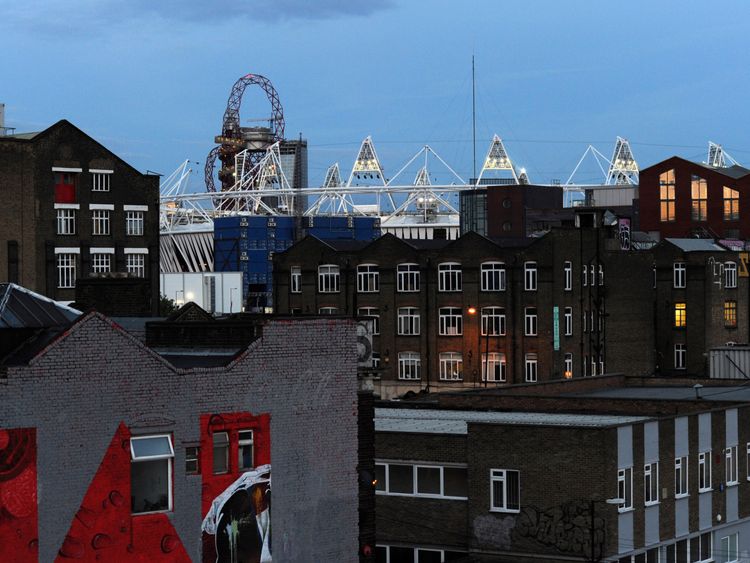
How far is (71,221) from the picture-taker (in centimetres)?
8781

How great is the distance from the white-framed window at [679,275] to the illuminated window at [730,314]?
10.1ft

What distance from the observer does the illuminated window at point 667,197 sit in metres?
123

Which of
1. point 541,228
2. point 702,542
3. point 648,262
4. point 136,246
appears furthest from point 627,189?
point 702,542

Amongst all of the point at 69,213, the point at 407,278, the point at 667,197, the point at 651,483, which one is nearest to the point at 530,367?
the point at 407,278

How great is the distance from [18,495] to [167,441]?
3.30 m

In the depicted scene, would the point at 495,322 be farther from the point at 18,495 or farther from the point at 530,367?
the point at 18,495

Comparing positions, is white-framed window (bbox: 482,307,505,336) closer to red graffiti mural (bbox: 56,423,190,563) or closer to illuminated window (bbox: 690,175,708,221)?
illuminated window (bbox: 690,175,708,221)

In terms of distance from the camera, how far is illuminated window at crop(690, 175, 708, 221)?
12112 centimetres

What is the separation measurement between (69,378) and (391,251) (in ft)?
228

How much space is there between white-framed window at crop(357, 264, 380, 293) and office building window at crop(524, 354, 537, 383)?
34.1 ft

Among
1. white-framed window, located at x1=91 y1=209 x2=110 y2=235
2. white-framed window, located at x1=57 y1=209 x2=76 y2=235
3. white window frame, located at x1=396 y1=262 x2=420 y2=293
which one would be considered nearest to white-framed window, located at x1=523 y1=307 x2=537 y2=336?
white window frame, located at x1=396 y1=262 x2=420 y2=293

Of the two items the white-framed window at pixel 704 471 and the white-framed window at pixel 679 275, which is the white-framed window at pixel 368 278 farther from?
the white-framed window at pixel 704 471

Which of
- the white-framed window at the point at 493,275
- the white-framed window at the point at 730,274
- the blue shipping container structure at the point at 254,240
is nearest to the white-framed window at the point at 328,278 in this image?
the white-framed window at the point at 493,275

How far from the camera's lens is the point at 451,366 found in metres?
92.2
